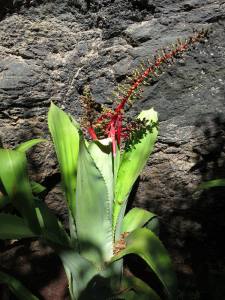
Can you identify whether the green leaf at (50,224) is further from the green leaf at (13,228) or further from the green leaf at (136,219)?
the green leaf at (136,219)

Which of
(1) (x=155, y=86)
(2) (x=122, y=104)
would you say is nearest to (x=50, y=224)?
(2) (x=122, y=104)

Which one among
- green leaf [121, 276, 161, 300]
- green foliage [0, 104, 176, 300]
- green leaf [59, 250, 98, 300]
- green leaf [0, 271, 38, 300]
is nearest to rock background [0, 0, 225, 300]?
green leaf [121, 276, 161, 300]

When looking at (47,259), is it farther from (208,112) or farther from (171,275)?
(208,112)

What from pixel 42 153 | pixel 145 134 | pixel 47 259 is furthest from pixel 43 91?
pixel 47 259

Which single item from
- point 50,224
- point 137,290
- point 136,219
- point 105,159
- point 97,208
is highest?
point 105,159

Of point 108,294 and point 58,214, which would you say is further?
point 58,214

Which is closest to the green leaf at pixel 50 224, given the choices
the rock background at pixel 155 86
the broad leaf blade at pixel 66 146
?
the broad leaf blade at pixel 66 146

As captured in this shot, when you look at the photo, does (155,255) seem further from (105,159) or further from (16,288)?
(16,288)
